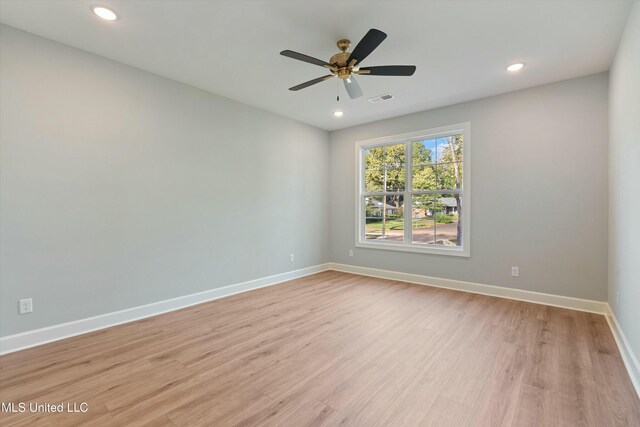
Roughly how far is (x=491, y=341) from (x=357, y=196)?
3.33 meters

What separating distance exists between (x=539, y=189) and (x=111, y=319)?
520 centimetres

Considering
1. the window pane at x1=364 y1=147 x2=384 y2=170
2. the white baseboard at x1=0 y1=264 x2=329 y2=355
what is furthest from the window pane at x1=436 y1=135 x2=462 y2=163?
the white baseboard at x1=0 y1=264 x2=329 y2=355

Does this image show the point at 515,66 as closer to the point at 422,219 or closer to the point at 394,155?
the point at 394,155

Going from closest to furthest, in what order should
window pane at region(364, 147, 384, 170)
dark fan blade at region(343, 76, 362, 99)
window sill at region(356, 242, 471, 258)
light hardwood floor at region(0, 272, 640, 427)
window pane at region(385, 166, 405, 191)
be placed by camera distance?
light hardwood floor at region(0, 272, 640, 427) → dark fan blade at region(343, 76, 362, 99) → window sill at region(356, 242, 471, 258) → window pane at region(385, 166, 405, 191) → window pane at region(364, 147, 384, 170)

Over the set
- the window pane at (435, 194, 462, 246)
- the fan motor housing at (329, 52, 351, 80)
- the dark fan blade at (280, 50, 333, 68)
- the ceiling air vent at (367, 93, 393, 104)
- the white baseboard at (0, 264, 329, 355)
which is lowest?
the white baseboard at (0, 264, 329, 355)

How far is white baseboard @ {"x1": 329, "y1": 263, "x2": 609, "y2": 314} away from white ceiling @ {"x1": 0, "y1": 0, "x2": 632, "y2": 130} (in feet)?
8.70

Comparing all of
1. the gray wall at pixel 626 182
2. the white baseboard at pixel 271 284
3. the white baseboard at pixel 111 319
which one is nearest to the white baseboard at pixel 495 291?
the white baseboard at pixel 271 284

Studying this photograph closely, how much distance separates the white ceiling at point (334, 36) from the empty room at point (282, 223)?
24mm

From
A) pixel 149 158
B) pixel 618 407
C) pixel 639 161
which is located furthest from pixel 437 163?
pixel 149 158

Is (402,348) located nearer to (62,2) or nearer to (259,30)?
(259,30)

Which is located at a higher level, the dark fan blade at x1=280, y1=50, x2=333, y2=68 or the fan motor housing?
the fan motor housing

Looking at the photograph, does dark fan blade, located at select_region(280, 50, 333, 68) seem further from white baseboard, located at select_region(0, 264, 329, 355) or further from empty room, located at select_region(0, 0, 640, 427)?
white baseboard, located at select_region(0, 264, 329, 355)

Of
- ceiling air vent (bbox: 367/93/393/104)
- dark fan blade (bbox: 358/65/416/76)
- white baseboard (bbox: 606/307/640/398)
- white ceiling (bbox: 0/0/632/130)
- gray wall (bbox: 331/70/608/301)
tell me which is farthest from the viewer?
ceiling air vent (bbox: 367/93/393/104)

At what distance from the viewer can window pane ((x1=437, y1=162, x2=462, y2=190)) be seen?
171 inches
